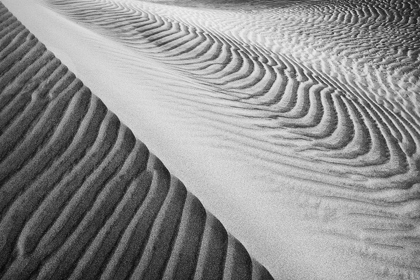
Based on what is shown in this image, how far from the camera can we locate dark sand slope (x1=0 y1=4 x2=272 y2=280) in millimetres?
1703

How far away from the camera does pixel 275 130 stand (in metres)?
3.38

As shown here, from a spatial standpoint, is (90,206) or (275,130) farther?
(275,130)

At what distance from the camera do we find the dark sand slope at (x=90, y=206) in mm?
1703

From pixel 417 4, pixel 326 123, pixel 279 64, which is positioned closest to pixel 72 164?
pixel 326 123

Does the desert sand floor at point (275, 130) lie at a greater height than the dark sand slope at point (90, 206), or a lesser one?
greater

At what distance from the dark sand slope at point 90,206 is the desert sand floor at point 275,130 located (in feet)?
0.26

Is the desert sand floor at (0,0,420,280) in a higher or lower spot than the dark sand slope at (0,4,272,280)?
higher

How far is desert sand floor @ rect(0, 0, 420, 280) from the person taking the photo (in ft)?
7.09

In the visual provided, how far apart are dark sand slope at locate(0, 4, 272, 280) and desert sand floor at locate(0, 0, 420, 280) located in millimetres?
81

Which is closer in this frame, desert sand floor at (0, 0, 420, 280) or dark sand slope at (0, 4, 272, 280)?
dark sand slope at (0, 4, 272, 280)

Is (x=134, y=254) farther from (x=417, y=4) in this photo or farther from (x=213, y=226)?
(x=417, y=4)

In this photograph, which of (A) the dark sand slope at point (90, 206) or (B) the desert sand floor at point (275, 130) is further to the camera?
(B) the desert sand floor at point (275, 130)

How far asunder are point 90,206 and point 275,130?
2.21 metres

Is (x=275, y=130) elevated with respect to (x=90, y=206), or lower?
elevated
